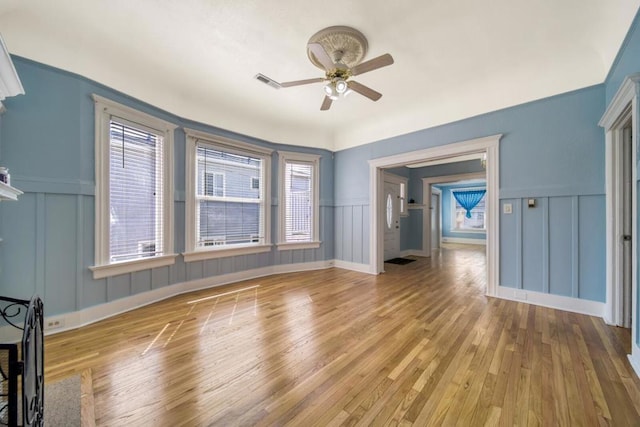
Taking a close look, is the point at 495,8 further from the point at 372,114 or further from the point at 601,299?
the point at 601,299

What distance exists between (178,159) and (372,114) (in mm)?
3116

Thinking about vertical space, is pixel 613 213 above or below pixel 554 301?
above

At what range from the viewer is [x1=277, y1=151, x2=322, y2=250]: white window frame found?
4680 mm

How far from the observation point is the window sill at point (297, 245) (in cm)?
471

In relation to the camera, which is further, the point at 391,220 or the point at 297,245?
the point at 391,220

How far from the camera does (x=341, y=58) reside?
2609 millimetres

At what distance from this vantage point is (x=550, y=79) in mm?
2939

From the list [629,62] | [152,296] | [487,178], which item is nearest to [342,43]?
[629,62]

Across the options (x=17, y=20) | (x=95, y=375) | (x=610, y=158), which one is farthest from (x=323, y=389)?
(x=17, y=20)

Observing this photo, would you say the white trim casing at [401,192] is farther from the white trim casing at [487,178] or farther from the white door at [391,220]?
the white trim casing at [487,178]

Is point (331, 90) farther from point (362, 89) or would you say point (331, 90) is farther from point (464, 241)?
point (464, 241)

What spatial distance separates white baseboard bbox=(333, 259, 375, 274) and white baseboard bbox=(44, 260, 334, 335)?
1.55 ft

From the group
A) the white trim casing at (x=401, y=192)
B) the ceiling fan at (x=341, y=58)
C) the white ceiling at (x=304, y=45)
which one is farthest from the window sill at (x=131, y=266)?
the white trim casing at (x=401, y=192)

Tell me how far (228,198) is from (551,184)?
4368mm
